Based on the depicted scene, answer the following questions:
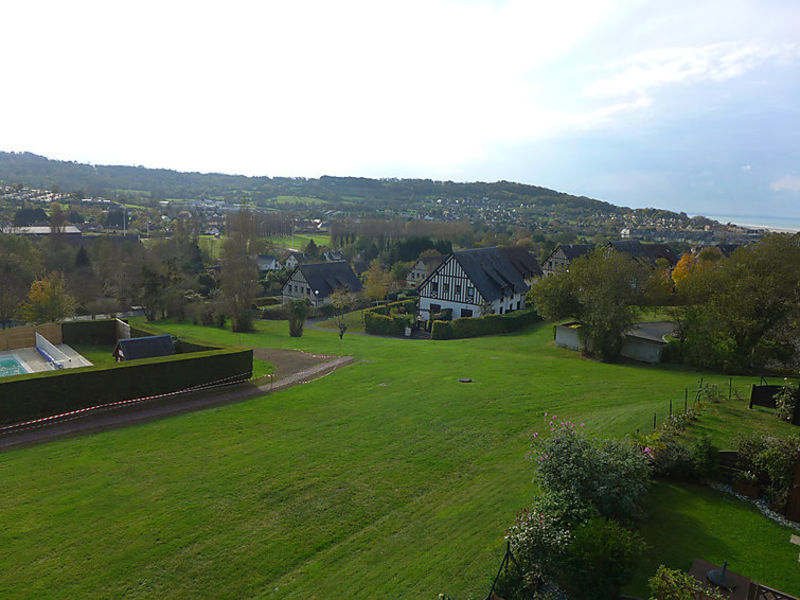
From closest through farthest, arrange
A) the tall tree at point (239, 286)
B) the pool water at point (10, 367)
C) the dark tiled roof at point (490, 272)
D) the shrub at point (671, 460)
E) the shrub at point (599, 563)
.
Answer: the shrub at point (599, 563) → the shrub at point (671, 460) → the pool water at point (10, 367) → the tall tree at point (239, 286) → the dark tiled roof at point (490, 272)

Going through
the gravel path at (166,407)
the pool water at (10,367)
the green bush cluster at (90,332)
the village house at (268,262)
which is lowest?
the pool water at (10,367)

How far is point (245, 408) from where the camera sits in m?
19.0

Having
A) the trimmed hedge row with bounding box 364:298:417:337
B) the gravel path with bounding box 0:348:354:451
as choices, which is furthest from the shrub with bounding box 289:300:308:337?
the gravel path with bounding box 0:348:354:451

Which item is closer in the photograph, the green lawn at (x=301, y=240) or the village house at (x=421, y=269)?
the village house at (x=421, y=269)

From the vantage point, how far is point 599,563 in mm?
7723

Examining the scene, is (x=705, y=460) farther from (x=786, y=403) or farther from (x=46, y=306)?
(x=46, y=306)

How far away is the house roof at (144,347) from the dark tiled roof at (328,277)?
34.2 m

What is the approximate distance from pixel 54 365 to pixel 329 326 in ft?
80.1

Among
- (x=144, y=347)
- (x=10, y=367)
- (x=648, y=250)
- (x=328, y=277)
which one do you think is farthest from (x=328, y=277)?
(x=648, y=250)

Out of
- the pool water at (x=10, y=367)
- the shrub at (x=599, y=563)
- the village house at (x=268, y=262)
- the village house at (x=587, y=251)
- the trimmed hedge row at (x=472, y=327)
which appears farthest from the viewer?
the village house at (x=268, y=262)

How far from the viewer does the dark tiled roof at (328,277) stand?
60312 millimetres

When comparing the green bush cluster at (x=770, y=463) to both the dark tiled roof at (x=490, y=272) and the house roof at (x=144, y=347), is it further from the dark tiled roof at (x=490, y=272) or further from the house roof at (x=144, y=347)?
the dark tiled roof at (x=490, y=272)

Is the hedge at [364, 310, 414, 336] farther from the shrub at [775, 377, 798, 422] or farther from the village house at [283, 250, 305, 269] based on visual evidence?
the village house at [283, 250, 305, 269]

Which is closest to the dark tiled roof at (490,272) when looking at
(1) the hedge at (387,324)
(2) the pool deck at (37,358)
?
(1) the hedge at (387,324)
